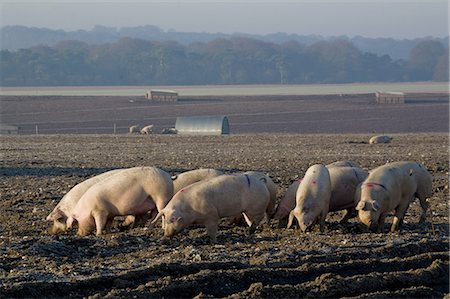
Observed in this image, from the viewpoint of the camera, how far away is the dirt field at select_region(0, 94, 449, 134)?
5200cm

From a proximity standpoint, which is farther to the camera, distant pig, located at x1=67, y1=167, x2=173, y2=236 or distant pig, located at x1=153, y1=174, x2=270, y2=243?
distant pig, located at x1=67, y1=167, x2=173, y2=236

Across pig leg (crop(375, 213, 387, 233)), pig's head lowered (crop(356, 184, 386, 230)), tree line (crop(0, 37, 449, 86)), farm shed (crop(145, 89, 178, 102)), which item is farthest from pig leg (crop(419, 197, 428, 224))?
tree line (crop(0, 37, 449, 86))

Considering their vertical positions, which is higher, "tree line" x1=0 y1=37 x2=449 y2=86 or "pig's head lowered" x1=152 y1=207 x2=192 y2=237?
"pig's head lowered" x1=152 y1=207 x2=192 y2=237

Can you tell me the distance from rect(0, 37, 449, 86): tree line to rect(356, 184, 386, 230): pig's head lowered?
11017 cm

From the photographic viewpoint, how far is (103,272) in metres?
10.4

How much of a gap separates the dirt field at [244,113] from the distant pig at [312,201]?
34174 millimetres

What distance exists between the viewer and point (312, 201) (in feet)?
43.4

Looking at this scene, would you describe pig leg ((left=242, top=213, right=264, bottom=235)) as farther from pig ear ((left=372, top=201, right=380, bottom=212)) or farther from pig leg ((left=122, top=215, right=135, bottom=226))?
pig leg ((left=122, top=215, right=135, bottom=226))

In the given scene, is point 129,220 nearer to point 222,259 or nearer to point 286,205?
point 286,205

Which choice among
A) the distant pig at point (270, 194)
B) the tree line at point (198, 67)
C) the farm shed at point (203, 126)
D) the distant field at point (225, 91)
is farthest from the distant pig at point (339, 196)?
the tree line at point (198, 67)

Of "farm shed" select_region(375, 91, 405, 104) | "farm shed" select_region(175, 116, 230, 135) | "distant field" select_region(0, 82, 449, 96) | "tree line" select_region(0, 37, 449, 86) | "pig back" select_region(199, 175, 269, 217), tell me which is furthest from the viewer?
"tree line" select_region(0, 37, 449, 86)

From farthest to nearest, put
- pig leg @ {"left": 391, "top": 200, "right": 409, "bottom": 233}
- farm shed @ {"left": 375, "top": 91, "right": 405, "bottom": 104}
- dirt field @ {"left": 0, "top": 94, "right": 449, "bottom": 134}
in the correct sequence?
farm shed @ {"left": 375, "top": 91, "right": 405, "bottom": 104} < dirt field @ {"left": 0, "top": 94, "right": 449, "bottom": 134} < pig leg @ {"left": 391, "top": 200, "right": 409, "bottom": 233}

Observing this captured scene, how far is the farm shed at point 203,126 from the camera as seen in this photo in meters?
43.2

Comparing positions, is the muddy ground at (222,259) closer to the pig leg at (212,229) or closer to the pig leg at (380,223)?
the pig leg at (212,229)
